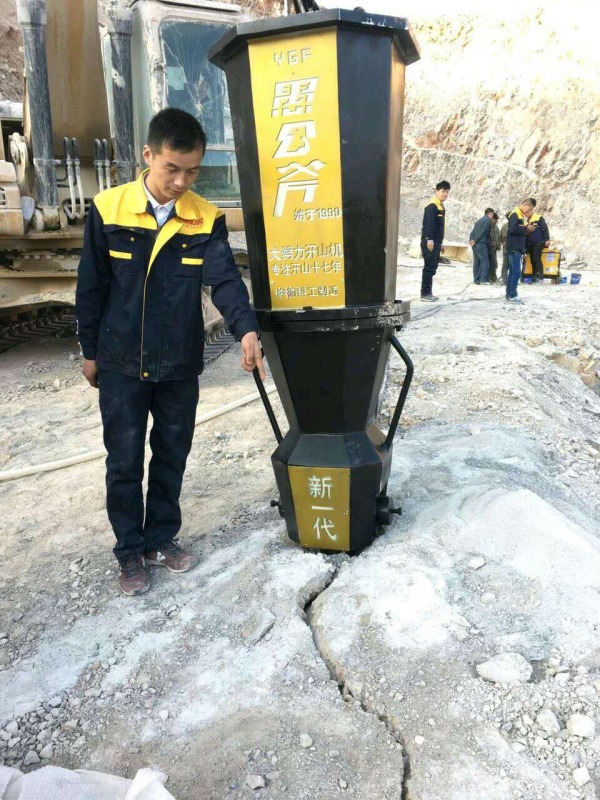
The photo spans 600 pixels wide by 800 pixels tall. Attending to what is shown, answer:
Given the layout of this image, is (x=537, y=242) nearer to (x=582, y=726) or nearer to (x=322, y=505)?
(x=322, y=505)

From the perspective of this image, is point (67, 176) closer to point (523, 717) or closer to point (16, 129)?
point (16, 129)

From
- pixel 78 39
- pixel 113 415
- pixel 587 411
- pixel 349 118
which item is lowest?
pixel 587 411

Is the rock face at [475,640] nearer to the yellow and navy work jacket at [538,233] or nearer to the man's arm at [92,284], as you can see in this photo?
the man's arm at [92,284]

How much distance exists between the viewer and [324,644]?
204 centimetres

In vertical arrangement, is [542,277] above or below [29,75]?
below

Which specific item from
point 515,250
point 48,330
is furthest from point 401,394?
point 515,250

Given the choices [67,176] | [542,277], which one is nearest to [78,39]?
[67,176]

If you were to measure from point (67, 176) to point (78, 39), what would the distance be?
108 centimetres

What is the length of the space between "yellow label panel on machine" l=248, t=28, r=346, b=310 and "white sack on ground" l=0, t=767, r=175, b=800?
1477 mm

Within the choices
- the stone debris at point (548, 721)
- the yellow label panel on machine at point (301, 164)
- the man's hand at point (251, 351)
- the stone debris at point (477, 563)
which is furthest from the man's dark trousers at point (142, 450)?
the stone debris at point (548, 721)

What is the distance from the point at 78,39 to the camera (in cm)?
535

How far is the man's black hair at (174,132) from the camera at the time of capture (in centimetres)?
213

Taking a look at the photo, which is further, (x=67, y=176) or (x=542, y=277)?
(x=542, y=277)

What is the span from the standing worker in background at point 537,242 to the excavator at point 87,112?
23.5 feet
